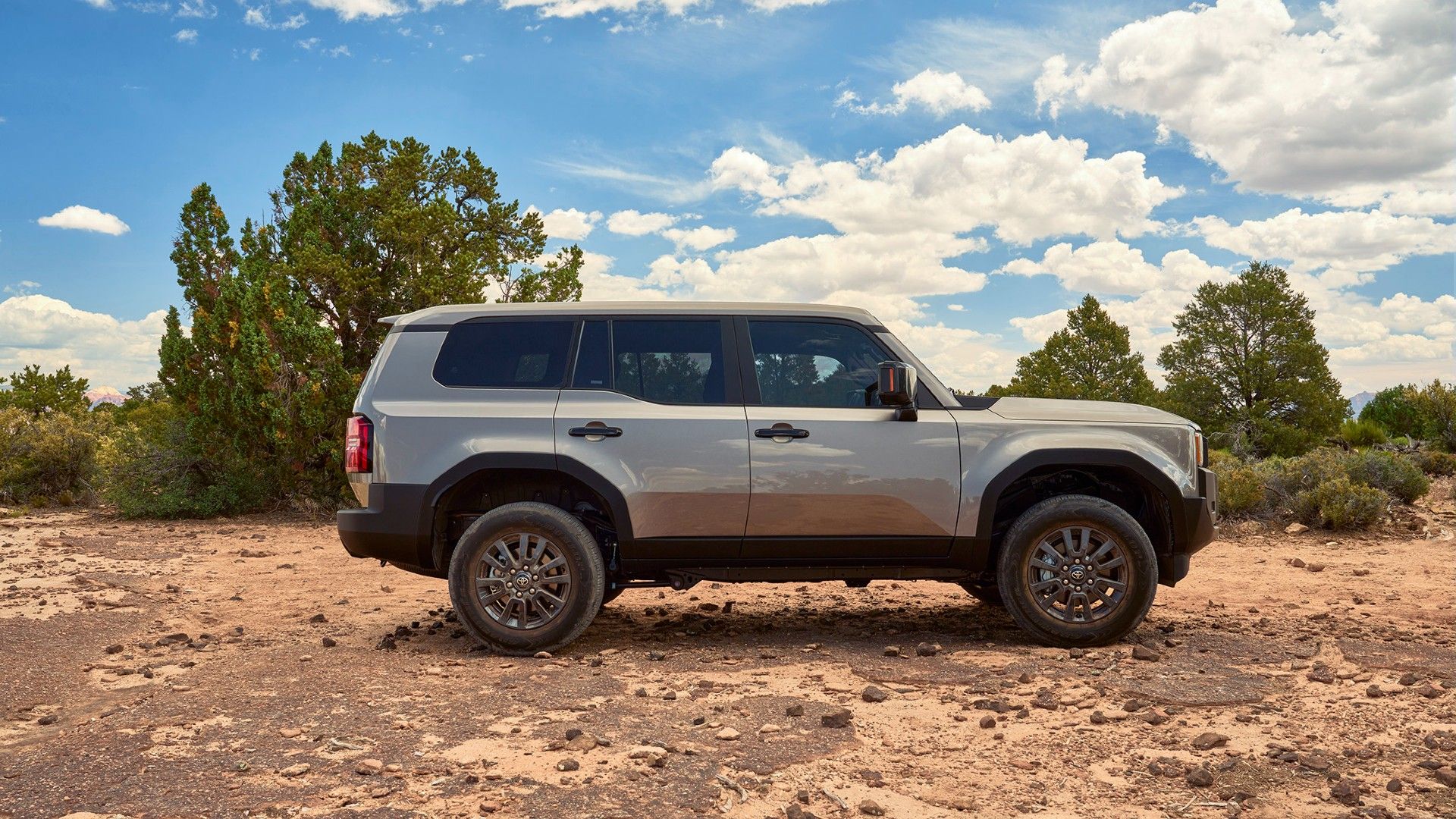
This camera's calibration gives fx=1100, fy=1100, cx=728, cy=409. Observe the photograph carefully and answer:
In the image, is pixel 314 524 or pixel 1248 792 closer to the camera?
pixel 1248 792

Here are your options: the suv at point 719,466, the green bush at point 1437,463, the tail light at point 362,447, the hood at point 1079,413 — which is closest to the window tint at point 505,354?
the suv at point 719,466

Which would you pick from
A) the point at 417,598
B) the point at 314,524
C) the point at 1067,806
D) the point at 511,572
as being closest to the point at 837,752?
the point at 1067,806

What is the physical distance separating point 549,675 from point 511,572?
0.76 metres

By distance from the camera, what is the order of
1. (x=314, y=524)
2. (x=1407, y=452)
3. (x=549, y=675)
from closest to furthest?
(x=549, y=675)
(x=314, y=524)
(x=1407, y=452)

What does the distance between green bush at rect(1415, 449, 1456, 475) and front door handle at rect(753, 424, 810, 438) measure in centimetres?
1666

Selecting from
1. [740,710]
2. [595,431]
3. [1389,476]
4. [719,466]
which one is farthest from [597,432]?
[1389,476]

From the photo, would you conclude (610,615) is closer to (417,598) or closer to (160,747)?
(417,598)

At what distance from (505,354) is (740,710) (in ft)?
8.69

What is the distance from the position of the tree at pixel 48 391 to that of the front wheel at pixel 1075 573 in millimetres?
23990

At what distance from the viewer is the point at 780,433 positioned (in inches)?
247

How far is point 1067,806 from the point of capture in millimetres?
3883

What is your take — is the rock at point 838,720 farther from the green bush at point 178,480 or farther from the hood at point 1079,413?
the green bush at point 178,480

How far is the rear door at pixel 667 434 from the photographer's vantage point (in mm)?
6301

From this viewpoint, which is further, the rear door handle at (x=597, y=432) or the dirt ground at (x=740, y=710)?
the rear door handle at (x=597, y=432)
